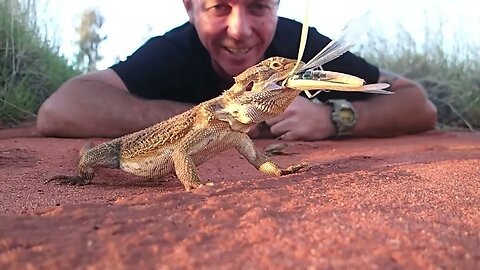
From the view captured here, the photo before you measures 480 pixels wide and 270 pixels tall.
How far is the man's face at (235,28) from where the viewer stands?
5195 millimetres

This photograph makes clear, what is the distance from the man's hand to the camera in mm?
6023

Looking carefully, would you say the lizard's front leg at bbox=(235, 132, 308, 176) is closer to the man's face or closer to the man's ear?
the man's face

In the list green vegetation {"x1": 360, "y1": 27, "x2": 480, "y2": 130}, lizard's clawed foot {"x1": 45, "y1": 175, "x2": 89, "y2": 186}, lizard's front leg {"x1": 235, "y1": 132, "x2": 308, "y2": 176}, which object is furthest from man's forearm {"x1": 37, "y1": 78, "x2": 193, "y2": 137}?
green vegetation {"x1": 360, "y1": 27, "x2": 480, "y2": 130}

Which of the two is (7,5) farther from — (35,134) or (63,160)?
(63,160)

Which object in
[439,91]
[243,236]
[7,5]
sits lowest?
[439,91]

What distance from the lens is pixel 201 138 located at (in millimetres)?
2848

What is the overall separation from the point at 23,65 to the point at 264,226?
7658mm

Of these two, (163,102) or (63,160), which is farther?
(163,102)

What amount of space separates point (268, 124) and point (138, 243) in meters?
4.73

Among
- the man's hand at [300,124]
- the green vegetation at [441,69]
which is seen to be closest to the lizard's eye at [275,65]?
the man's hand at [300,124]

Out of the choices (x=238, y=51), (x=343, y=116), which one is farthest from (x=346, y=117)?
(x=238, y=51)

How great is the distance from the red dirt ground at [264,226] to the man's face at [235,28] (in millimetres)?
2831

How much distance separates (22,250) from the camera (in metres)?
1.37

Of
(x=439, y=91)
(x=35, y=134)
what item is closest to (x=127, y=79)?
(x=35, y=134)
